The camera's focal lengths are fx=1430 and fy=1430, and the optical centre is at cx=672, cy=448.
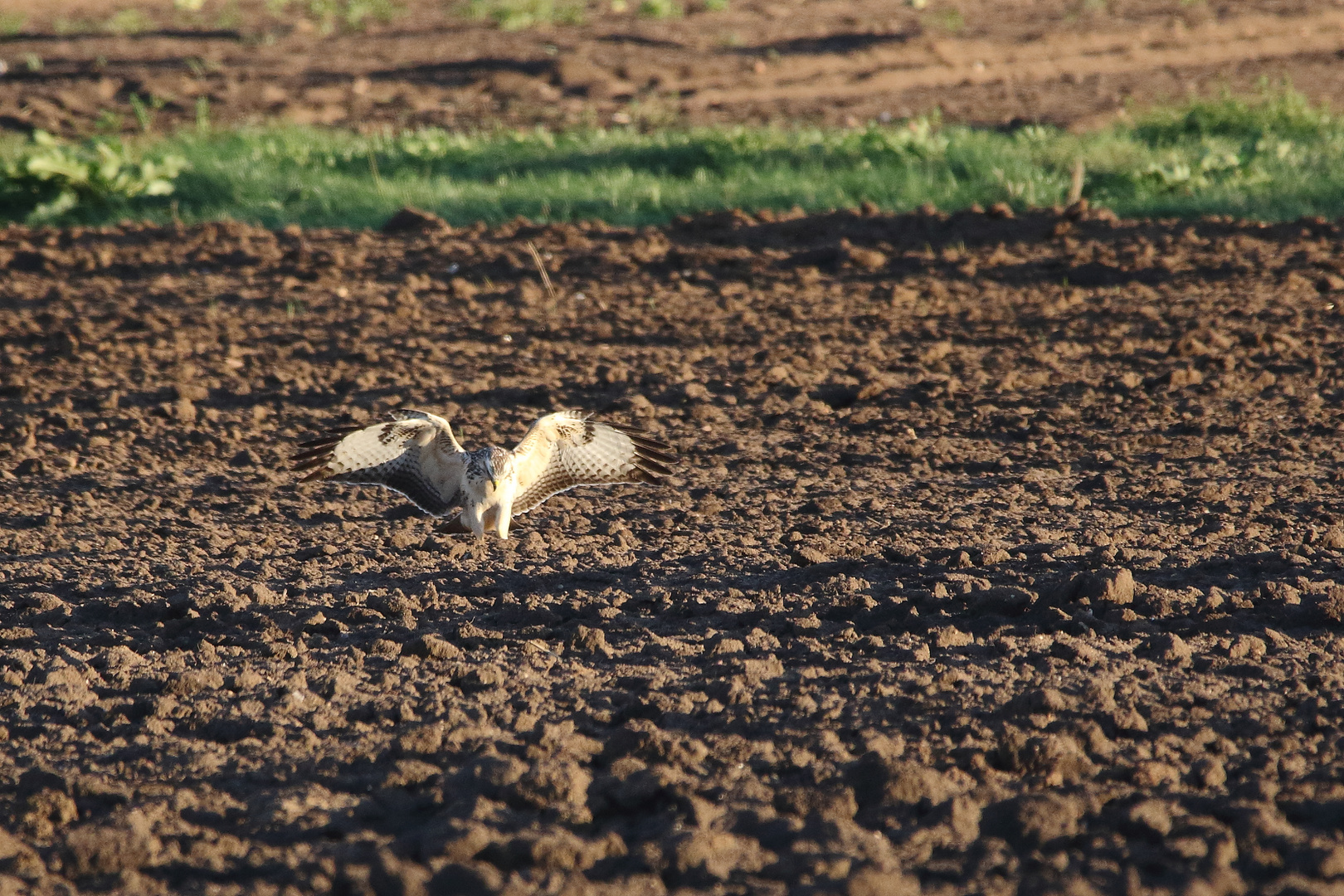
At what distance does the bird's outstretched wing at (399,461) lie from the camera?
521 cm

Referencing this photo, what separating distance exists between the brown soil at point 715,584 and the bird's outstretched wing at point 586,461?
0.32 metres

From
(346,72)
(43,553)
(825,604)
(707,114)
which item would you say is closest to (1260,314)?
(825,604)

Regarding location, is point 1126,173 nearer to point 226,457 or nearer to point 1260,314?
point 1260,314

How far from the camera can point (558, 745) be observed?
3965 mm

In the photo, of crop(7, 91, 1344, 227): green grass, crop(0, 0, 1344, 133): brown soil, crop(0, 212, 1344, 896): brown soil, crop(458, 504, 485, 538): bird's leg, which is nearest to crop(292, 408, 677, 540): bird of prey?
crop(458, 504, 485, 538): bird's leg

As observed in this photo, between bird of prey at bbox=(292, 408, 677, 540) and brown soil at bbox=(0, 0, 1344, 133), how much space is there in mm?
9638

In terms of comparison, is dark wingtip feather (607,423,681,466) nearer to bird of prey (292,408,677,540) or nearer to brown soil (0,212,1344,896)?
bird of prey (292,408,677,540)

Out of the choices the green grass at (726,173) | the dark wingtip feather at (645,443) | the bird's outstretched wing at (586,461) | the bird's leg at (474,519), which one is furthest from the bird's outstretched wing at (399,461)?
the green grass at (726,173)

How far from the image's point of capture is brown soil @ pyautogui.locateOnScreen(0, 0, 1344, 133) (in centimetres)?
1559

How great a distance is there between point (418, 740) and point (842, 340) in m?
4.87

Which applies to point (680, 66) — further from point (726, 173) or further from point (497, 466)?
point (497, 466)

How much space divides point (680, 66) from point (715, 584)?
12976 mm

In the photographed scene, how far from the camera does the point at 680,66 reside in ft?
56.3

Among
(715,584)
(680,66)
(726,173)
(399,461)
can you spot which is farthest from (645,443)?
(680,66)
